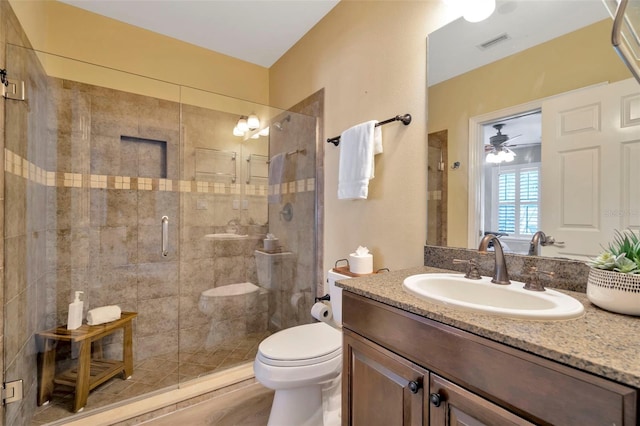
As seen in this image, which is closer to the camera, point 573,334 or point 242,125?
point 573,334

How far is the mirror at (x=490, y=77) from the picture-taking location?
961 millimetres

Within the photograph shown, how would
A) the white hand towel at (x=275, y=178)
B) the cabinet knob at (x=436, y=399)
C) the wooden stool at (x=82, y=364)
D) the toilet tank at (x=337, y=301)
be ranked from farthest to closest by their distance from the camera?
the white hand towel at (x=275, y=178)
the wooden stool at (x=82, y=364)
the toilet tank at (x=337, y=301)
the cabinet knob at (x=436, y=399)

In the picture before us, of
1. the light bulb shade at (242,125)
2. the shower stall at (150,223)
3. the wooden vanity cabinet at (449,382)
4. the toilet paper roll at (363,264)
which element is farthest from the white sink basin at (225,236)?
the wooden vanity cabinet at (449,382)

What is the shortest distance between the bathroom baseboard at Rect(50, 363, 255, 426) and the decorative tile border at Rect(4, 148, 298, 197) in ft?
Result: 4.58

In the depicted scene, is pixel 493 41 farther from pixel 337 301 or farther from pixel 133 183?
pixel 133 183

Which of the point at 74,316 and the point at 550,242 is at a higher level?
the point at 550,242

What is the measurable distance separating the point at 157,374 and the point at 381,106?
243 centimetres

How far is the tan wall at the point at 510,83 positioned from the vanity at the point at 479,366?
0.59 meters

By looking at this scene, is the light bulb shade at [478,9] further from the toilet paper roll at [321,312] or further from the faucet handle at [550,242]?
the toilet paper roll at [321,312]

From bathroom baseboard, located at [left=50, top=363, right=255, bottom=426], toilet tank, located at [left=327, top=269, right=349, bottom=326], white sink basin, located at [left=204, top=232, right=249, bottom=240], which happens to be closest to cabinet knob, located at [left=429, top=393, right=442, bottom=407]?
toilet tank, located at [left=327, top=269, right=349, bottom=326]

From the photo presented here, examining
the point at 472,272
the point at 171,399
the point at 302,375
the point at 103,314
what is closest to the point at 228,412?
the point at 171,399

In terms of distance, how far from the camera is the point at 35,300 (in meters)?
1.69

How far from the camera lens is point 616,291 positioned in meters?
0.73

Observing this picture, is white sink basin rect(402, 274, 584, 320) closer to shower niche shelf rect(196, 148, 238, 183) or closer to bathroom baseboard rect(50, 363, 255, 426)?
bathroom baseboard rect(50, 363, 255, 426)
